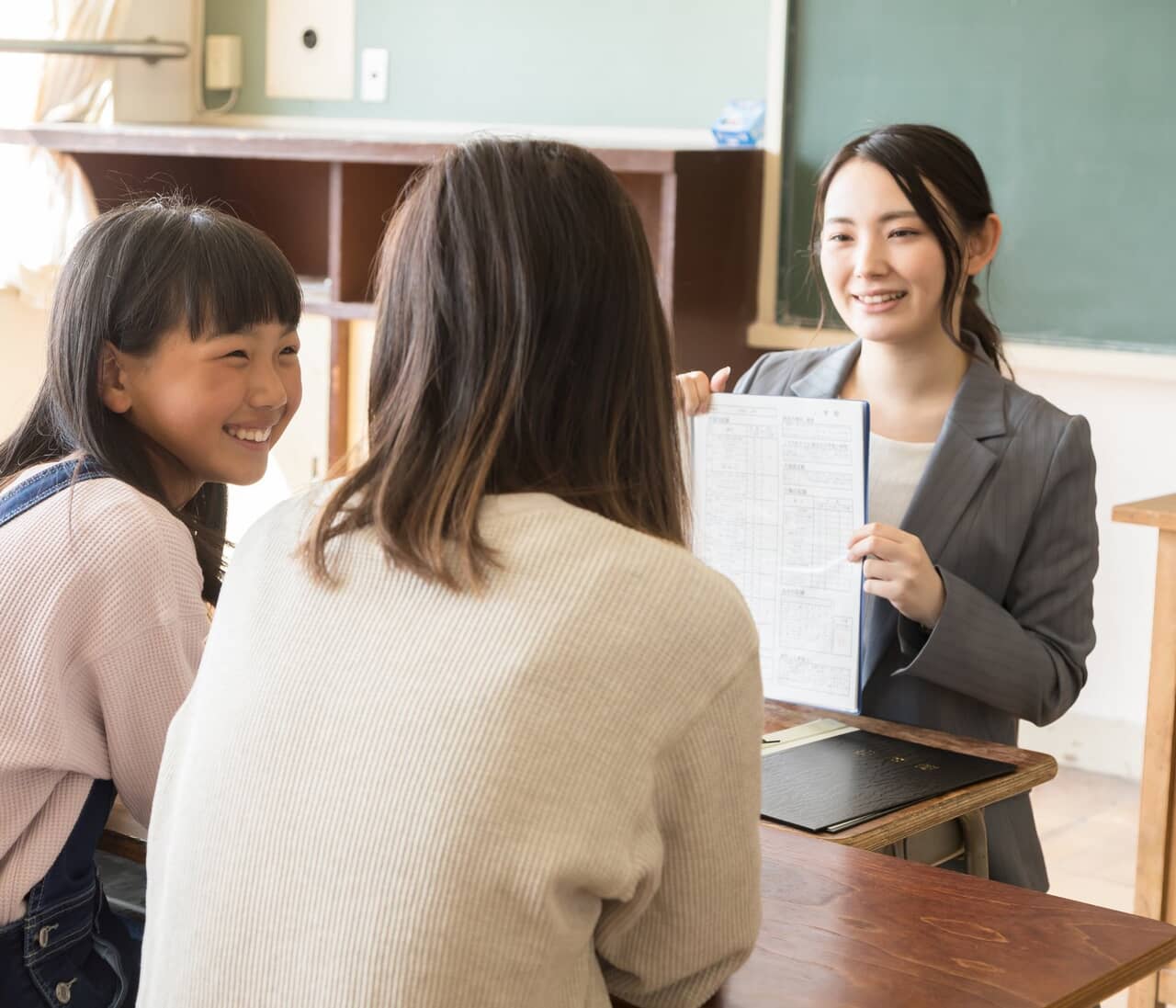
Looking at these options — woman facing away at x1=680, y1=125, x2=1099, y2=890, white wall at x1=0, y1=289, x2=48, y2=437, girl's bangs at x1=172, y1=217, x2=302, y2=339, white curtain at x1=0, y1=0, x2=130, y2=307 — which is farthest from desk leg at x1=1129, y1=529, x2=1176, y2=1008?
white wall at x1=0, y1=289, x2=48, y2=437

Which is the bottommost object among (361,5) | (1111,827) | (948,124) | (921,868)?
(1111,827)

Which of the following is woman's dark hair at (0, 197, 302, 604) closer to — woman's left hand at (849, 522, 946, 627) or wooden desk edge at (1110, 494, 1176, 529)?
woman's left hand at (849, 522, 946, 627)

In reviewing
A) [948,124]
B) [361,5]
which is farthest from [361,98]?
[948,124]

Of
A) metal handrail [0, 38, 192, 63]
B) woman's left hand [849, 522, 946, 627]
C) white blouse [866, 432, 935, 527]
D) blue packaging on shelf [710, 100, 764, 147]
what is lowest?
woman's left hand [849, 522, 946, 627]

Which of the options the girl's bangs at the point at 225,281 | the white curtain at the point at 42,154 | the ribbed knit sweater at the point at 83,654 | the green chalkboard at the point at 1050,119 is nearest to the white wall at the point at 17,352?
the white curtain at the point at 42,154

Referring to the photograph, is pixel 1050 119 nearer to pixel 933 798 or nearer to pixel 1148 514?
pixel 1148 514

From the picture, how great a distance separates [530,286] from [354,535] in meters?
0.19

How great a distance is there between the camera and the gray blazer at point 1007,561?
1.70 metres

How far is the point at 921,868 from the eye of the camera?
4.13 feet

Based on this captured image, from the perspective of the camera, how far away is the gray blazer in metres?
1.70

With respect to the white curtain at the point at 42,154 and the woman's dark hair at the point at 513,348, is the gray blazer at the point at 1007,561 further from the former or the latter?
the white curtain at the point at 42,154

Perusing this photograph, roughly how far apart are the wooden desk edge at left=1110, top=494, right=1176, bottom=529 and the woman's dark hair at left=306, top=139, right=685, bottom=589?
1.45 m

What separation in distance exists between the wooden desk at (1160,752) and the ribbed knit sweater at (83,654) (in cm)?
149

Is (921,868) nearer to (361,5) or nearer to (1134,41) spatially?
(1134,41)
